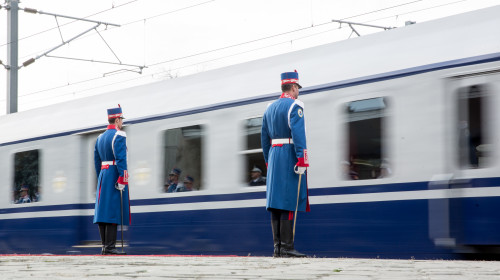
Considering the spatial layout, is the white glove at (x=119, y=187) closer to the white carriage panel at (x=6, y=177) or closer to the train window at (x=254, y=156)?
the train window at (x=254, y=156)

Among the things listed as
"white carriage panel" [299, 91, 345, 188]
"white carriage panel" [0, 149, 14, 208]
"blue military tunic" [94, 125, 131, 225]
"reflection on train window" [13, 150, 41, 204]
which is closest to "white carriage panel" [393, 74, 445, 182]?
"white carriage panel" [299, 91, 345, 188]

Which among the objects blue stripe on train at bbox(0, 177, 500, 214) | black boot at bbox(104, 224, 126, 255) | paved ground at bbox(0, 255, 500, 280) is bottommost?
black boot at bbox(104, 224, 126, 255)

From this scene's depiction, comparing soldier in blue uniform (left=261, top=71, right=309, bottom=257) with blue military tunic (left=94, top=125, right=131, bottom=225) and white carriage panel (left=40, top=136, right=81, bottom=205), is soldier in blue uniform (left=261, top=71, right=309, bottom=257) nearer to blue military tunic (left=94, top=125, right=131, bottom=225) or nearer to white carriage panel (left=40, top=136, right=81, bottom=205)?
blue military tunic (left=94, top=125, right=131, bottom=225)

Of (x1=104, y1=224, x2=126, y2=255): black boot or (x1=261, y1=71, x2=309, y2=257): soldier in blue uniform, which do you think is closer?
(x1=261, y1=71, x2=309, y2=257): soldier in blue uniform

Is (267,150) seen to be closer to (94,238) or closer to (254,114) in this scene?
(254,114)

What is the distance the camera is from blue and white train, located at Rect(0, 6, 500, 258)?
297 inches

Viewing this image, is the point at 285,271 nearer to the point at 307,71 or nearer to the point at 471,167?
the point at 471,167

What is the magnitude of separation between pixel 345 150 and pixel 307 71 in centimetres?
124

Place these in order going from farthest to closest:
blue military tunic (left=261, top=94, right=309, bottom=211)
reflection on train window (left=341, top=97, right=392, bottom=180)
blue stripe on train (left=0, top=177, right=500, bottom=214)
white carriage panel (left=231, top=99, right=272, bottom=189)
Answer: white carriage panel (left=231, top=99, right=272, bottom=189) → reflection on train window (left=341, top=97, right=392, bottom=180) → blue military tunic (left=261, top=94, right=309, bottom=211) → blue stripe on train (left=0, top=177, right=500, bottom=214)

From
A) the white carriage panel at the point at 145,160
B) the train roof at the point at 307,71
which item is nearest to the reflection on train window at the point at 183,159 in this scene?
the white carriage panel at the point at 145,160

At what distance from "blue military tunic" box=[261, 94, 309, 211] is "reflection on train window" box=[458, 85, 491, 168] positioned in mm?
1542

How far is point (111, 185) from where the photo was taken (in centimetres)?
1038

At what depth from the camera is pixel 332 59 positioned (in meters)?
9.13

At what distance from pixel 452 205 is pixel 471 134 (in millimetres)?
722
